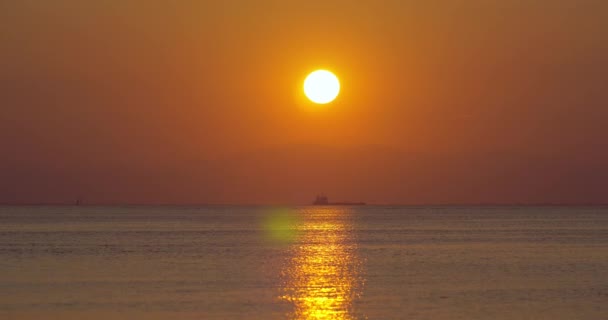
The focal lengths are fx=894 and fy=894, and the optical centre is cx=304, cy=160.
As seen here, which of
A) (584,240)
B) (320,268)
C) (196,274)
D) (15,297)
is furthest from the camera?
(584,240)

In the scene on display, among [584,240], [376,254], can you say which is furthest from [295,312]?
[584,240]

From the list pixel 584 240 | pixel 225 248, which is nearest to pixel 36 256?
pixel 225 248

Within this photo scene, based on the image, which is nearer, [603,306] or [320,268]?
[603,306]

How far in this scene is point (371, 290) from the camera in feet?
164

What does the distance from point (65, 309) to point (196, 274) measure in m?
18.6

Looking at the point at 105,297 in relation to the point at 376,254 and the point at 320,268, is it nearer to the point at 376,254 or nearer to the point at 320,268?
the point at 320,268

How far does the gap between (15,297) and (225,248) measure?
1790 inches

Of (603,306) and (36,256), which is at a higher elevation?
(36,256)

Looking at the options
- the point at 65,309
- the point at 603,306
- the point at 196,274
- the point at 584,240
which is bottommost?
the point at 65,309

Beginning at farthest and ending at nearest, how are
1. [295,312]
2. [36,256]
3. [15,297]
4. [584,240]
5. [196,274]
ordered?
[584,240] → [36,256] → [196,274] → [15,297] → [295,312]

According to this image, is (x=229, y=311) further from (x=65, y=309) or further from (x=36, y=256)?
(x=36, y=256)

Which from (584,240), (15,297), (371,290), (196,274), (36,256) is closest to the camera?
(15,297)

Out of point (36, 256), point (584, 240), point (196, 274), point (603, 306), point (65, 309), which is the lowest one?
point (65, 309)

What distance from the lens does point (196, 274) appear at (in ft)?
197
